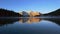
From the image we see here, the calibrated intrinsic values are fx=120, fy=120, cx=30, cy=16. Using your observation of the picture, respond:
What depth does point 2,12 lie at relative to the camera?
14450 cm

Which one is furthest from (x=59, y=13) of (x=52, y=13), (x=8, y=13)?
(x=8, y=13)

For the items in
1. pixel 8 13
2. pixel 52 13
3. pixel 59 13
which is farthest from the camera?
pixel 52 13

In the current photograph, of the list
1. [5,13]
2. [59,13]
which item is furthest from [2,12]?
[59,13]

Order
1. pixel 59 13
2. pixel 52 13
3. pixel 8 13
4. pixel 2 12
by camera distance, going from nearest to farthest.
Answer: pixel 2 12 → pixel 8 13 → pixel 59 13 → pixel 52 13

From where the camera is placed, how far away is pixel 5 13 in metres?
149

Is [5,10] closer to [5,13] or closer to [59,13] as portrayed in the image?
[5,13]

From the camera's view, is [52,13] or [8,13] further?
[52,13]

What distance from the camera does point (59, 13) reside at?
167375 mm

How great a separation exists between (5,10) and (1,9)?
598 centimetres

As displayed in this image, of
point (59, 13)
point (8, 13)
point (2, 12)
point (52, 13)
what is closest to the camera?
point (2, 12)

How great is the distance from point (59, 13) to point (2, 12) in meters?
77.6

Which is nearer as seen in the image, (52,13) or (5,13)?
(5,13)

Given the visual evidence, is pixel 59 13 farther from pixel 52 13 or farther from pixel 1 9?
pixel 1 9

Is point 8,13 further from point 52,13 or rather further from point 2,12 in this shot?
point 52,13
